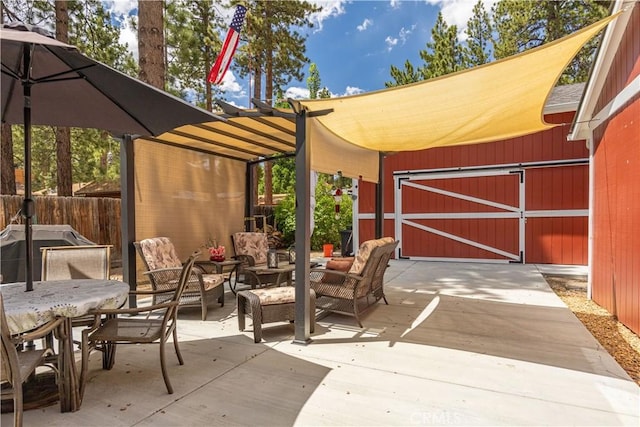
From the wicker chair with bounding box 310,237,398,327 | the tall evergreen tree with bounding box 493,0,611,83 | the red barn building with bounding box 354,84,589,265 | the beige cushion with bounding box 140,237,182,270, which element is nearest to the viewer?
the wicker chair with bounding box 310,237,398,327

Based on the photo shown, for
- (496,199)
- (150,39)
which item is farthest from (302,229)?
(496,199)

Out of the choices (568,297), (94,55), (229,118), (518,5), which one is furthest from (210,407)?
(518,5)

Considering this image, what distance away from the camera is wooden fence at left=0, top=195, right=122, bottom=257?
6957mm

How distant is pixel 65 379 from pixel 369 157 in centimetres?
462

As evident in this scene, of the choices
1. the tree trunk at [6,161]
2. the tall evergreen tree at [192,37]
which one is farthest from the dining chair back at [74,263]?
the tall evergreen tree at [192,37]

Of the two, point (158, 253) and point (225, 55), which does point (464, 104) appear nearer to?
point (158, 253)

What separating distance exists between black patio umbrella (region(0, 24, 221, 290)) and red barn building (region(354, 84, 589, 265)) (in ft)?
23.6

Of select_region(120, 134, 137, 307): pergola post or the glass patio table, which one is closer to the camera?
the glass patio table

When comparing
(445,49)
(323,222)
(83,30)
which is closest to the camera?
(83,30)

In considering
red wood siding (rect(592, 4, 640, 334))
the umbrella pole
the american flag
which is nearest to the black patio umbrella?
the umbrella pole

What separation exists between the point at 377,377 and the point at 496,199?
23.2ft

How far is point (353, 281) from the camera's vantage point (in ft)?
12.3

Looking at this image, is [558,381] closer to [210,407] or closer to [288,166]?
[210,407]

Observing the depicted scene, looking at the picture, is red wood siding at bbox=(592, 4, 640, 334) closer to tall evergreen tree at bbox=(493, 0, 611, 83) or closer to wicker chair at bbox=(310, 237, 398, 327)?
wicker chair at bbox=(310, 237, 398, 327)
